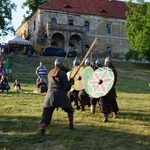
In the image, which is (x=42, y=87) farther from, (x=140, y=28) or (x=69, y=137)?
(x=140, y=28)

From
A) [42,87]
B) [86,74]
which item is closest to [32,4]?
[42,87]

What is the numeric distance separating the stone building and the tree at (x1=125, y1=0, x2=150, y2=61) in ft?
25.6

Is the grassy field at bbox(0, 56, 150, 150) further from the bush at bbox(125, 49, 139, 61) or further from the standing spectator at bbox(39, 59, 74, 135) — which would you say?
the bush at bbox(125, 49, 139, 61)

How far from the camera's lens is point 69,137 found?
781cm

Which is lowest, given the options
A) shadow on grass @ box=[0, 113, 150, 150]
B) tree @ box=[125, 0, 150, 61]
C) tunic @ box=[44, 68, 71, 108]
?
shadow on grass @ box=[0, 113, 150, 150]

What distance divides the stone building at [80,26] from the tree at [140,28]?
779 cm

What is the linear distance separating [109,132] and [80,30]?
1586 inches

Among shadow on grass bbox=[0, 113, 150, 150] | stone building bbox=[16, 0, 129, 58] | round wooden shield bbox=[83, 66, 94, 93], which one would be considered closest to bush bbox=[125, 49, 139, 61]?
stone building bbox=[16, 0, 129, 58]

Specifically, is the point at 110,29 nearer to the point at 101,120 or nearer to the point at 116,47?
the point at 116,47

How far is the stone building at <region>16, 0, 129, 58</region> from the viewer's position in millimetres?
47562

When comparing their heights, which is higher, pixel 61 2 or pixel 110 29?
pixel 61 2

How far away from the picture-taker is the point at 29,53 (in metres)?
37.2

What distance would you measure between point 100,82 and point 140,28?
112 ft

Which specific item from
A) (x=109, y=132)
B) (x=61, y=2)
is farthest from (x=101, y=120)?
(x=61, y=2)
